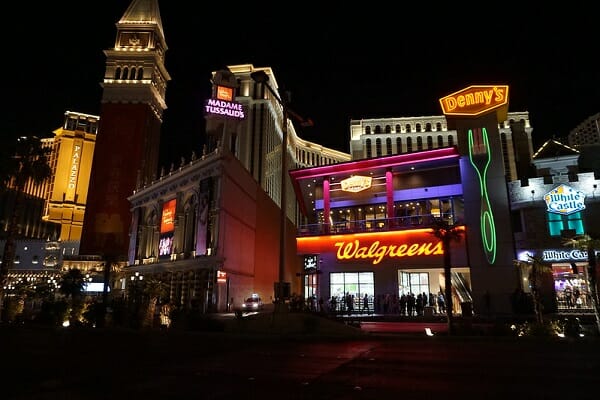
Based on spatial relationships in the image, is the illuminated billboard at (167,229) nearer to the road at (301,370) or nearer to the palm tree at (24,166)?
the palm tree at (24,166)

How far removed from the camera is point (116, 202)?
71250mm

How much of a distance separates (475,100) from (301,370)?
31068 millimetres

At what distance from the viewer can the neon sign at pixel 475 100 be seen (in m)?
33.1

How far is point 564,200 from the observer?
30266mm

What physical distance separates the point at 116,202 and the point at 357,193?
49841mm

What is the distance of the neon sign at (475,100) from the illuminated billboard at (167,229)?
31.5 meters

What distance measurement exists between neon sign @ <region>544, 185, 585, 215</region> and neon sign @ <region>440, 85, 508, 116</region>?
26.9 feet

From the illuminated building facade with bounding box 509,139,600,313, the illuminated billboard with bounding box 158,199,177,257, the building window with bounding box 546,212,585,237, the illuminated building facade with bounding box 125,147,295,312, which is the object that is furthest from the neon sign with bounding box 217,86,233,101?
the building window with bounding box 546,212,585,237

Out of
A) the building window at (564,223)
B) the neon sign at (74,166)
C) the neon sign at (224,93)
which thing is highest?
the neon sign at (74,166)

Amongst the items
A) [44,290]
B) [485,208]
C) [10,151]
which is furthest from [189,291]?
[485,208]

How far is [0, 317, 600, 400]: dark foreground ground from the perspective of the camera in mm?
7469

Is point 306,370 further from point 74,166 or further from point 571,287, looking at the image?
point 74,166

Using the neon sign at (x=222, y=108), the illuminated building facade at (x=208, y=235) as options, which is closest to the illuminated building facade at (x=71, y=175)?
the illuminated building facade at (x=208, y=235)

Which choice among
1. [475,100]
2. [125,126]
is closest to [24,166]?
[475,100]
